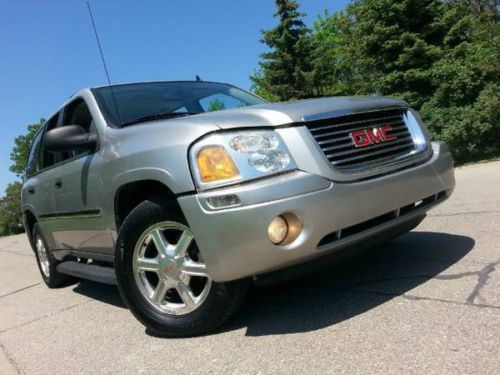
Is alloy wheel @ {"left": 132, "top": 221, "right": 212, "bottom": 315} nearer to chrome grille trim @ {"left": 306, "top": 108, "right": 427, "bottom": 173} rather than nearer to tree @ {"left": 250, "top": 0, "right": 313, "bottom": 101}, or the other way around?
chrome grille trim @ {"left": 306, "top": 108, "right": 427, "bottom": 173}

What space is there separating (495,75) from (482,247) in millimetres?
16817

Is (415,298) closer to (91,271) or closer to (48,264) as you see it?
(91,271)

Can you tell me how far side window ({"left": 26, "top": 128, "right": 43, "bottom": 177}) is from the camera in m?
5.84

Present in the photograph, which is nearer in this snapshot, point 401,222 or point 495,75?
point 401,222

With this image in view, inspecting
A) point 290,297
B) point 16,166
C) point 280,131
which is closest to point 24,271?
point 290,297

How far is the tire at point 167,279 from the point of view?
9.79ft

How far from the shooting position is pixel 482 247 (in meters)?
3.98

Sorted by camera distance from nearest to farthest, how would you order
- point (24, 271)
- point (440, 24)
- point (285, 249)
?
point (285, 249) < point (24, 271) < point (440, 24)

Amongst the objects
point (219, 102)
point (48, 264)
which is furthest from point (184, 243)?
point (48, 264)

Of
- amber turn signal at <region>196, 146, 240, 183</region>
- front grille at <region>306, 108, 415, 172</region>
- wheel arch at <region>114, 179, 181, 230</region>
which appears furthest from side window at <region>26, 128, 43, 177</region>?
front grille at <region>306, 108, 415, 172</region>

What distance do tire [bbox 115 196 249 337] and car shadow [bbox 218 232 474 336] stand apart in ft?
0.80

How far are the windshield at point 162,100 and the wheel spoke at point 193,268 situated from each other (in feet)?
3.97

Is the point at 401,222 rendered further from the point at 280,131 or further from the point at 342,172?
the point at 280,131

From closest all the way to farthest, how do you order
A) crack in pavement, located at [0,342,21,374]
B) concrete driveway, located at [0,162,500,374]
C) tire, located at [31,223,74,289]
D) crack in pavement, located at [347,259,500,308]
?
concrete driveway, located at [0,162,500,374] → crack in pavement, located at [347,259,500,308] → crack in pavement, located at [0,342,21,374] → tire, located at [31,223,74,289]
